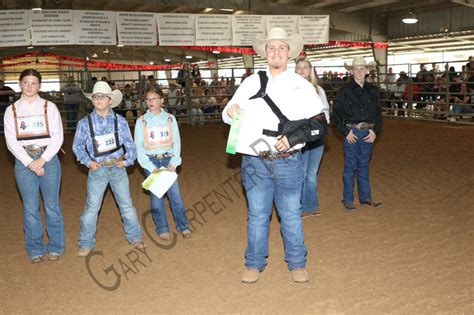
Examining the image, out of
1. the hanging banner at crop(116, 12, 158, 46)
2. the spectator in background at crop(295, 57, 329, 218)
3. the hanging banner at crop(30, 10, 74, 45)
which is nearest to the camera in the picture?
the spectator in background at crop(295, 57, 329, 218)

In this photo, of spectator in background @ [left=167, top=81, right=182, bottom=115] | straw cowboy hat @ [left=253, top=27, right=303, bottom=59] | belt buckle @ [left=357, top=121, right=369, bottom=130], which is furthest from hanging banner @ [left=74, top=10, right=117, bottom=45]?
straw cowboy hat @ [left=253, top=27, right=303, bottom=59]

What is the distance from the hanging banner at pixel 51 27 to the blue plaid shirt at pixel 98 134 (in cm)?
1022

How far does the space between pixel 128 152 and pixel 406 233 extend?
8.66ft

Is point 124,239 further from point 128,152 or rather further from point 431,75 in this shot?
point 431,75

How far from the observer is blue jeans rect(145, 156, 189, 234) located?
4.86m

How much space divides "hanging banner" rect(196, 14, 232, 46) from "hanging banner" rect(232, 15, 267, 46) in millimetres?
173

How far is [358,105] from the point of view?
18.1 ft

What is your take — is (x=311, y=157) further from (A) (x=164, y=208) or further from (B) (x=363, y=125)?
(A) (x=164, y=208)

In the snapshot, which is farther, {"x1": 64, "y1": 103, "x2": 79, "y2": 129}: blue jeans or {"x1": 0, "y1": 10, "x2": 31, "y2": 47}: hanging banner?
{"x1": 64, "y1": 103, "x2": 79, "y2": 129}: blue jeans

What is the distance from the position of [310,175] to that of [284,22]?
11012 mm

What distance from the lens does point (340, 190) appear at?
6969 millimetres

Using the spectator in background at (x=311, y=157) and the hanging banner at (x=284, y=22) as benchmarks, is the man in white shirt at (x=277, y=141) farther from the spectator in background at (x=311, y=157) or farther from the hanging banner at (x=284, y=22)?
the hanging banner at (x=284, y=22)

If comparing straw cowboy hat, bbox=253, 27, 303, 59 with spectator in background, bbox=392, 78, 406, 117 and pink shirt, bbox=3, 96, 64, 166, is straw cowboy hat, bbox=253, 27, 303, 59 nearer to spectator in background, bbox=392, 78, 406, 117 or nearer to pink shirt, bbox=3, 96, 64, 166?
pink shirt, bbox=3, 96, 64, 166

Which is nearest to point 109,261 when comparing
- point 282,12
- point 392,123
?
point 392,123
